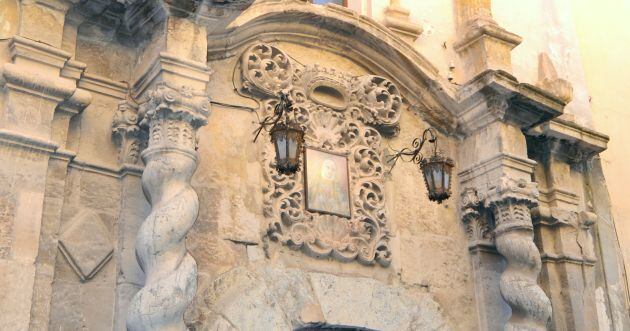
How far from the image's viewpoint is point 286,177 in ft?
19.7

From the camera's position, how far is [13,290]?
183 inches

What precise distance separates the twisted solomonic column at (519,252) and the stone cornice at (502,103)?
59cm

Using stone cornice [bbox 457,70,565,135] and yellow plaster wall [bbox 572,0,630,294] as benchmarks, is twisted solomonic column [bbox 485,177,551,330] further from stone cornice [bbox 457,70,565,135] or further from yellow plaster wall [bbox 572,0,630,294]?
yellow plaster wall [bbox 572,0,630,294]

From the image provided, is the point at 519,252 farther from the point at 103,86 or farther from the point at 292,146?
the point at 103,86

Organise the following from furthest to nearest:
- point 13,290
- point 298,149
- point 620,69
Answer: point 620,69
point 298,149
point 13,290

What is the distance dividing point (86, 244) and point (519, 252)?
326cm

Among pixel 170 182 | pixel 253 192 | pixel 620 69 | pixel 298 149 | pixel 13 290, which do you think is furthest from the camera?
pixel 620 69

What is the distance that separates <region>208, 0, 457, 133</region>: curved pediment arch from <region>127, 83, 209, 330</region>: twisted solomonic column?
871 millimetres

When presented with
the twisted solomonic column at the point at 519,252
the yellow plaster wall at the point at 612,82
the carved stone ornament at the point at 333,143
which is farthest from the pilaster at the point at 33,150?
the yellow plaster wall at the point at 612,82

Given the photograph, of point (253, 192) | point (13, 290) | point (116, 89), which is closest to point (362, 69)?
point (253, 192)

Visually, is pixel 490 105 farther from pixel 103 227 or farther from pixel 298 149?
pixel 103 227

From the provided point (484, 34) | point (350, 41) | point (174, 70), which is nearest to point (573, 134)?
point (484, 34)

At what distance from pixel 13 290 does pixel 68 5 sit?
1892 millimetres

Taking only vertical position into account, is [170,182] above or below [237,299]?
above
